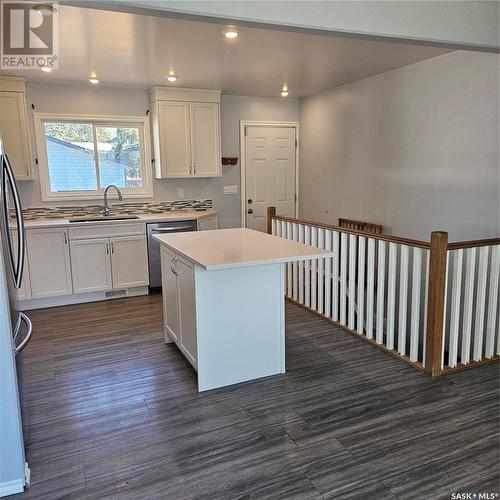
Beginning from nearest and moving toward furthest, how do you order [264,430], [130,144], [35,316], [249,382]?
[264,430] → [249,382] → [35,316] → [130,144]

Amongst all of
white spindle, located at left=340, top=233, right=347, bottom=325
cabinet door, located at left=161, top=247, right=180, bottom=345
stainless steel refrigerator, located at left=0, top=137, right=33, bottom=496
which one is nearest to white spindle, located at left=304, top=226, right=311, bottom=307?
white spindle, located at left=340, top=233, right=347, bottom=325

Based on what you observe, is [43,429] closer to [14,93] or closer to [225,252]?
[225,252]

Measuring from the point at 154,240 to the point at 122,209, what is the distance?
0.81m

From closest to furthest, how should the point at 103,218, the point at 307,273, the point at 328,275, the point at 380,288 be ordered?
1. the point at 380,288
2. the point at 328,275
3. the point at 307,273
4. the point at 103,218

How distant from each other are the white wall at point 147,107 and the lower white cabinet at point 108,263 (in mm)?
849

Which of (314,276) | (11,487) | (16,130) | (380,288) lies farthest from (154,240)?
(11,487)

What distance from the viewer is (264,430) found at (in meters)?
2.47

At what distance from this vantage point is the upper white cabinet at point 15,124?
4660mm

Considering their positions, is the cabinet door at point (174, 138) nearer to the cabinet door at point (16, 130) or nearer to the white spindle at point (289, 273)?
the cabinet door at point (16, 130)

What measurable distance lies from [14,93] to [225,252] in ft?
11.4

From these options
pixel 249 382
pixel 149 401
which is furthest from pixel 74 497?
pixel 249 382

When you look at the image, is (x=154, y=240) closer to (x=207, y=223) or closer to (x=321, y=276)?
(x=207, y=223)

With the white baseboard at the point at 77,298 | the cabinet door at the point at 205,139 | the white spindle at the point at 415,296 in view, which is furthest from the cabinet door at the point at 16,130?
the white spindle at the point at 415,296

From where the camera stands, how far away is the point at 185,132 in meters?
5.56
